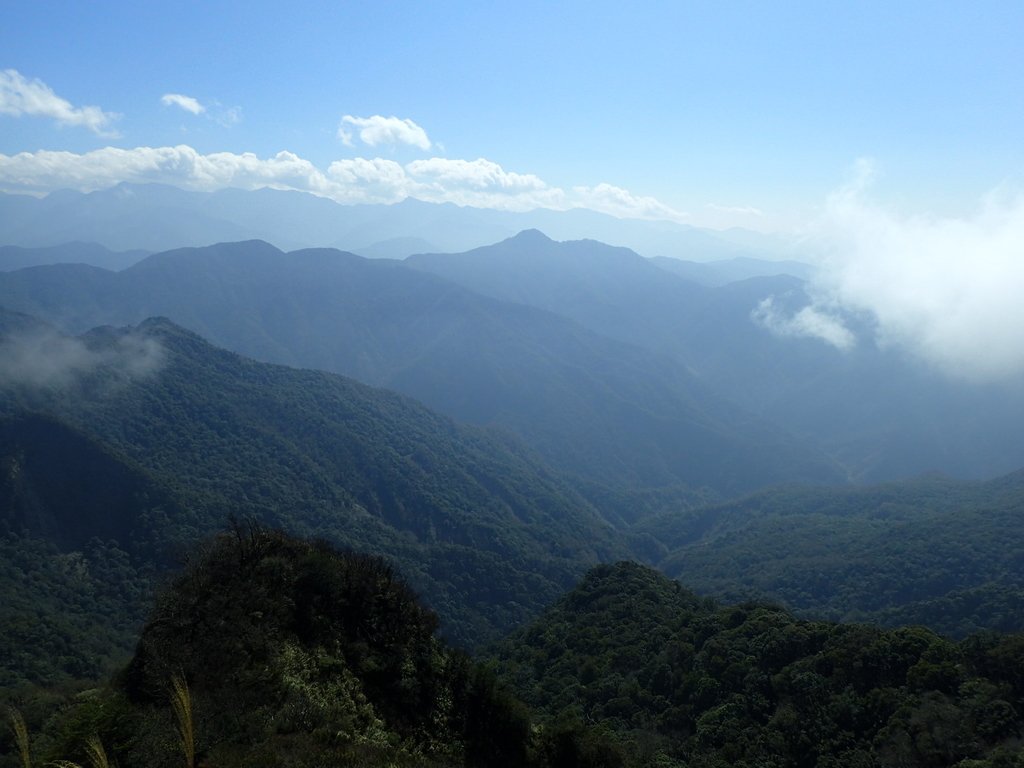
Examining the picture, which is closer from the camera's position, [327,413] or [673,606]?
[673,606]

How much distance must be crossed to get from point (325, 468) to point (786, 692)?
10819 centimetres

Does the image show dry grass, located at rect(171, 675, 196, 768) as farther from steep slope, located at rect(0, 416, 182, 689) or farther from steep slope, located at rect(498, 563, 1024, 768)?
steep slope, located at rect(0, 416, 182, 689)

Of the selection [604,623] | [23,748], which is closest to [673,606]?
[604,623]

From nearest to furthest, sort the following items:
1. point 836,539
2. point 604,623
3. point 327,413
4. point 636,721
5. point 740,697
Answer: point 740,697
point 636,721
point 604,623
point 836,539
point 327,413

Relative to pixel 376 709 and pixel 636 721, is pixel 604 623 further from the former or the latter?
pixel 376 709

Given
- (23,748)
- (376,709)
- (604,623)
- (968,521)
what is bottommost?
(968,521)

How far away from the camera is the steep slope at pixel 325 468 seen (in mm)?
100812

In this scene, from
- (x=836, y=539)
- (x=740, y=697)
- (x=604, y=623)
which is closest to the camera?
(x=740, y=697)

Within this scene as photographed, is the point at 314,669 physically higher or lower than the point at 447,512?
higher

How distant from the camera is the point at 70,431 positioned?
93.6 m

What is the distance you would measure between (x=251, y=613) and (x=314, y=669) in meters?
3.31

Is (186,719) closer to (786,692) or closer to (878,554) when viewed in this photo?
(786,692)

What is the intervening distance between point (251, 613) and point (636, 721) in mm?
24585

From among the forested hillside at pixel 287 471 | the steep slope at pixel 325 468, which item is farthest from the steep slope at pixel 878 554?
the steep slope at pixel 325 468
